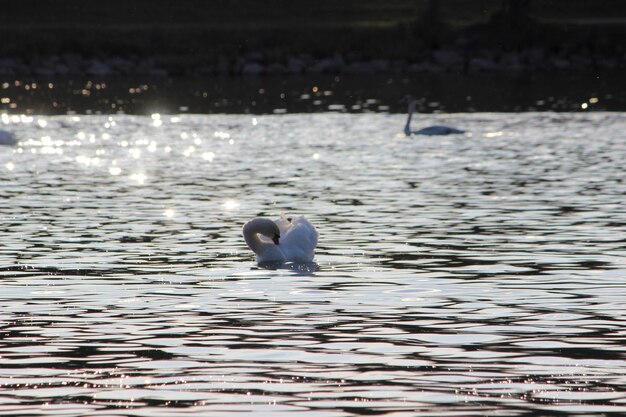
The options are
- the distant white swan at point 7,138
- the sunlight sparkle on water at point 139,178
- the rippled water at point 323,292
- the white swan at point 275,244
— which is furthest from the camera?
the distant white swan at point 7,138

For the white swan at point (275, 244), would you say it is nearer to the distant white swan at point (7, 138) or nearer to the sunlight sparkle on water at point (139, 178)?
the sunlight sparkle on water at point (139, 178)

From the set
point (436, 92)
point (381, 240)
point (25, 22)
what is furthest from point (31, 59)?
point (381, 240)

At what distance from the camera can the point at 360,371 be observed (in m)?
12.2

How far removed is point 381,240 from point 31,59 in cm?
6495

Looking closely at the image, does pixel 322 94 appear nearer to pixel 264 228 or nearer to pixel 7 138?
pixel 7 138

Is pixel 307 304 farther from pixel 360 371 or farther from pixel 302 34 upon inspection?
pixel 302 34

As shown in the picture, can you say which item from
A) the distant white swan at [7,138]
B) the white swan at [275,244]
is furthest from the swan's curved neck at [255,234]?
the distant white swan at [7,138]

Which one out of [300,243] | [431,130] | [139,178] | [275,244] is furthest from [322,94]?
[275,244]

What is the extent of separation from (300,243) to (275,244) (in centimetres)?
33

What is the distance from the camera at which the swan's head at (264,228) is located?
18953 millimetres

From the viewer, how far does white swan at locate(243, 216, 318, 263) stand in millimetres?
18922

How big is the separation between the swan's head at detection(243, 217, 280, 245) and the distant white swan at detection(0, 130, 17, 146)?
922 inches

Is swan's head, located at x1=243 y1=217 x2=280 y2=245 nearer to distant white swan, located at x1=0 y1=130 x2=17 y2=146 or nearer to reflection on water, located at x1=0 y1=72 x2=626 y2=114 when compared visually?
distant white swan, located at x1=0 y1=130 x2=17 y2=146

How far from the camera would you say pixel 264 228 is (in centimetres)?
1900
